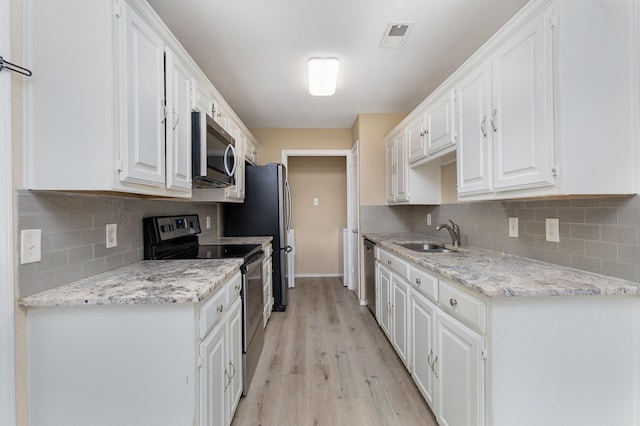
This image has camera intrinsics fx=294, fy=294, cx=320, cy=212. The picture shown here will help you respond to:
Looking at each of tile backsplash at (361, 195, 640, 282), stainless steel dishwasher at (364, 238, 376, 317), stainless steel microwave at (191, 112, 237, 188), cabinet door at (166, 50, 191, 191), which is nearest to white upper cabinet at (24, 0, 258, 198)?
cabinet door at (166, 50, 191, 191)

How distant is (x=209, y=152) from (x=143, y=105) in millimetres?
606

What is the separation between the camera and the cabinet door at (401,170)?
2.94 meters

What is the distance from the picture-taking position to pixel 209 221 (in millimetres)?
2955

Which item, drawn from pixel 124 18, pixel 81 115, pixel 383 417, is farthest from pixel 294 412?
pixel 124 18

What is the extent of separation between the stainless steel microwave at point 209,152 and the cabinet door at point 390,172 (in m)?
1.87

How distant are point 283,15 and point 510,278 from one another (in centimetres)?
192

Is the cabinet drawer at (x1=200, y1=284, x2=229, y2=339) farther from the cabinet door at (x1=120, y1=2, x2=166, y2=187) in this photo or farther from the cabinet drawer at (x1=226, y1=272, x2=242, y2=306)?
the cabinet door at (x1=120, y1=2, x2=166, y2=187)

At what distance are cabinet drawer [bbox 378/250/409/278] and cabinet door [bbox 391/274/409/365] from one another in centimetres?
Answer: 6

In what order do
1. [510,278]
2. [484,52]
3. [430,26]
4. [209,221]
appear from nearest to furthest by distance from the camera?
[510,278]
[484,52]
[430,26]
[209,221]

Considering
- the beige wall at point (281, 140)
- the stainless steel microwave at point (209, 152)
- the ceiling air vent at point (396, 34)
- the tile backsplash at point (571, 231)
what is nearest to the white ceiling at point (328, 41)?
the ceiling air vent at point (396, 34)

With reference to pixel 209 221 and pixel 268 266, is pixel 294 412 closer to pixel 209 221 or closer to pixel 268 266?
pixel 268 266

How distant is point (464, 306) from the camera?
1.32 m

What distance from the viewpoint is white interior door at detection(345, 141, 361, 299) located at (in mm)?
3895

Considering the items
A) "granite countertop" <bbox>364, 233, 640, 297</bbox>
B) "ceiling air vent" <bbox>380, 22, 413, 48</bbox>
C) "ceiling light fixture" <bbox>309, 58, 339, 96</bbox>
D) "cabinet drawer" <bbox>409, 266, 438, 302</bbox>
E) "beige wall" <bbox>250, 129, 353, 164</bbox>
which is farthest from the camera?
"beige wall" <bbox>250, 129, 353, 164</bbox>
